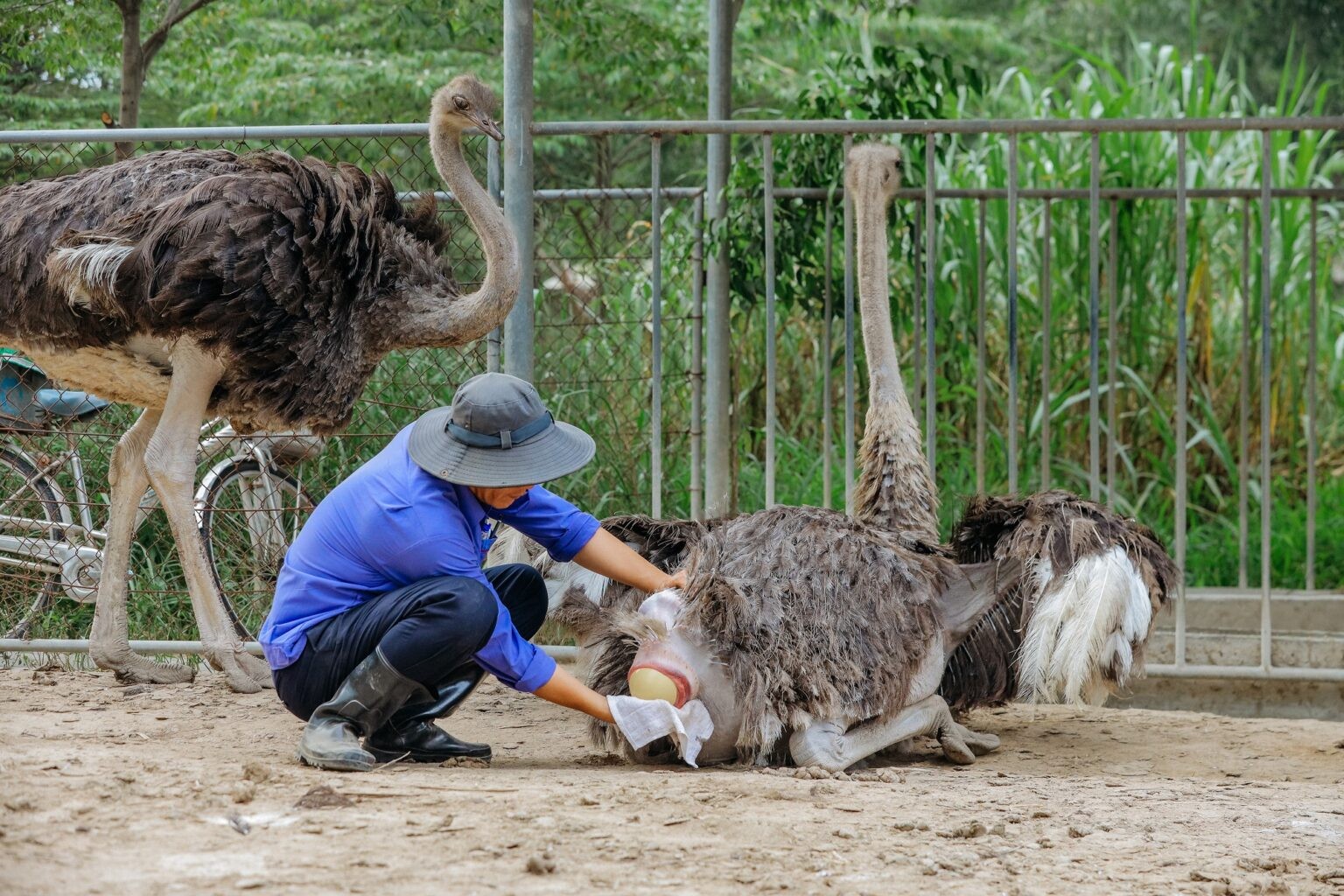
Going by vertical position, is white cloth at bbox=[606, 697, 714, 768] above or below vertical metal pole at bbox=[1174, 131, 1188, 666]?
below

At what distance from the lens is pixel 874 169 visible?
5297mm

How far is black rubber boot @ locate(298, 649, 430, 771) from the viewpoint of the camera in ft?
12.3

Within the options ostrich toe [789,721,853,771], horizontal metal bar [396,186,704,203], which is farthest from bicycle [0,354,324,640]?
ostrich toe [789,721,853,771]

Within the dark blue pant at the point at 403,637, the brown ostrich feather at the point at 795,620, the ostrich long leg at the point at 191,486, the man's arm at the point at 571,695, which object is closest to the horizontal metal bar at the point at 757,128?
the ostrich long leg at the point at 191,486

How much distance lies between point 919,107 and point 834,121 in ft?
4.92

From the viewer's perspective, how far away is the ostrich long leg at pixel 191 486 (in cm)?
479

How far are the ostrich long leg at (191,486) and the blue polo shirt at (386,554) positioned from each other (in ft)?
3.46

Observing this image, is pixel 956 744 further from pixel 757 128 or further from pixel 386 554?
pixel 757 128

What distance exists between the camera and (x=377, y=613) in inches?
149

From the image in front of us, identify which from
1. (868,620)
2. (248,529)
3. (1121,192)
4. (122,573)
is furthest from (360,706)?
(1121,192)

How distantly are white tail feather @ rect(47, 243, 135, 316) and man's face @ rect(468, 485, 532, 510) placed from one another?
4.80 feet

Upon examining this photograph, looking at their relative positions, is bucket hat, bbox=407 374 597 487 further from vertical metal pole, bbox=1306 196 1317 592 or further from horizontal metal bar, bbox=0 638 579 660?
vertical metal pole, bbox=1306 196 1317 592

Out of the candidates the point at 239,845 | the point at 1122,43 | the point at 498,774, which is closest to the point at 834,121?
the point at 498,774

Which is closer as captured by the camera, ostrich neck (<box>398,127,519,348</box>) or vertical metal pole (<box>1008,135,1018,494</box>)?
ostrich neck (<box>398,127,519,348</box>)
